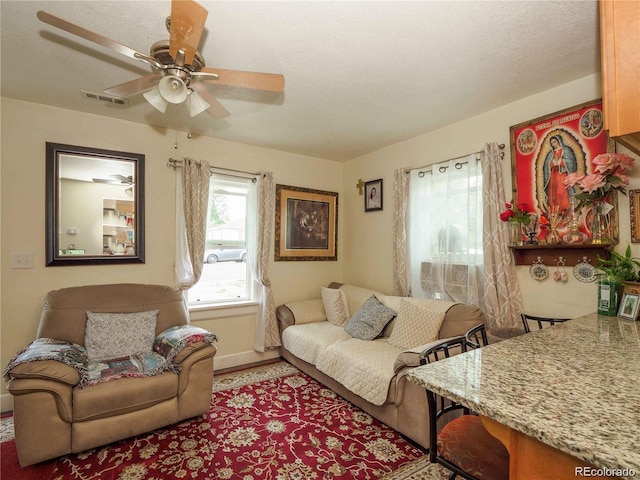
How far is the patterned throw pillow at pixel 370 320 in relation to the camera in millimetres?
3033

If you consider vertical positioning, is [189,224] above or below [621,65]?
below

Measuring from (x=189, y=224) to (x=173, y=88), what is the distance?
1.82 m

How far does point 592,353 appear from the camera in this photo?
120cm

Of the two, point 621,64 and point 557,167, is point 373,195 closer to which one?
point 557,167

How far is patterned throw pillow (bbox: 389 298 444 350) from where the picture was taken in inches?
102

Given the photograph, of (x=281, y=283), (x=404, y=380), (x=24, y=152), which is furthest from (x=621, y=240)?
(x=24, y=152)

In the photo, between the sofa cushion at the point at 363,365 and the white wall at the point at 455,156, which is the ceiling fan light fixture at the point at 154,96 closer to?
the sofa cushion at the point at 363,365

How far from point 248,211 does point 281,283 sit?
973mm

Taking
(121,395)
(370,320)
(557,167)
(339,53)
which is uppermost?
(339,53)

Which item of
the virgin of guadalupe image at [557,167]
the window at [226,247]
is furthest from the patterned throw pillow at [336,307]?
the virgin of guadalupe image at [557,167]

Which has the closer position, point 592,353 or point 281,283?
point 592,353

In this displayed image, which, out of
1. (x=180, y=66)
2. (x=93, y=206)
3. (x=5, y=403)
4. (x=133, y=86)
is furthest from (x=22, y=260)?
(x=180, y=66)

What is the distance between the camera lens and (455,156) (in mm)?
2986

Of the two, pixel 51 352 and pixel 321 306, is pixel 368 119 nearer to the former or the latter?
pixel 321 306
